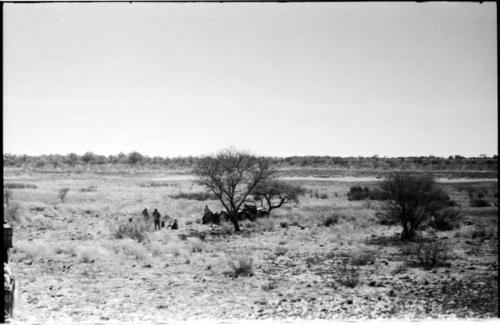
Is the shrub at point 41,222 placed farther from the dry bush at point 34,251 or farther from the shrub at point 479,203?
the shrub at point 479,203

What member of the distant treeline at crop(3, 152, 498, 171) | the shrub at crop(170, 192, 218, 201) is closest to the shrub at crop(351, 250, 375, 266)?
the shrub at crop(170, 192, 218, 201)

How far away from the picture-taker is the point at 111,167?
6291cm

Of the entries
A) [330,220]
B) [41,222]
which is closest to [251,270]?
[330,220]

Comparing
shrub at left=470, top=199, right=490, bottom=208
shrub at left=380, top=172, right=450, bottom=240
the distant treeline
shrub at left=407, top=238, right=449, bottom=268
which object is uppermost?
the distant treeline

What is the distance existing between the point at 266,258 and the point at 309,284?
317 cm

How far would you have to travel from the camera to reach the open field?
8.16 meters

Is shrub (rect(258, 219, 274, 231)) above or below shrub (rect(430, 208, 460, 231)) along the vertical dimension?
below

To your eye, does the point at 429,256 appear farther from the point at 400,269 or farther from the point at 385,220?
the point at 385,220

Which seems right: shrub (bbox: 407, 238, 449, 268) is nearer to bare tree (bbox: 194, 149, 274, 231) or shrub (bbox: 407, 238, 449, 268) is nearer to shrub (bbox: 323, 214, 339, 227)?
shrub (bbox: 323, 214, 339, 227)

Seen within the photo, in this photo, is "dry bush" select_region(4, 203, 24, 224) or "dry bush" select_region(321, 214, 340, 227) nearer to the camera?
"dry bush" select_region(4, 203, 24, 224)

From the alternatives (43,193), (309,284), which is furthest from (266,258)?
(43,193)

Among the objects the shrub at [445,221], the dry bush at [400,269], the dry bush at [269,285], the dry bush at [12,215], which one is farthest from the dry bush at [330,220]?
the dry bush at [12,215]

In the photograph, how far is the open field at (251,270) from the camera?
8156 mm

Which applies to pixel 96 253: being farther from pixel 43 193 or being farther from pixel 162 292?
pixel 43 193
